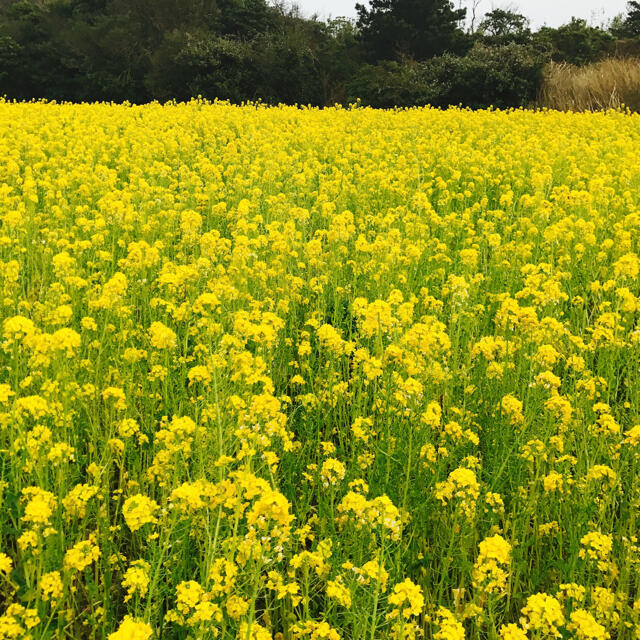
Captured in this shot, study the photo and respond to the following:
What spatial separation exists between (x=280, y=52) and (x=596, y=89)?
1490 cm

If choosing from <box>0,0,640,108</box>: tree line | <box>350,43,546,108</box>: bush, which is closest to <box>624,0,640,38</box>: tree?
<box>0,0,640,108</box>: tree line

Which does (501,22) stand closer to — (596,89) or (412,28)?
(412,28)

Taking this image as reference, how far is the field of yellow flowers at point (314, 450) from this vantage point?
2.00 metres

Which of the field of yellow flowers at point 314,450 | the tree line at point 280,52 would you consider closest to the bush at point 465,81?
the tree line at point 280,52

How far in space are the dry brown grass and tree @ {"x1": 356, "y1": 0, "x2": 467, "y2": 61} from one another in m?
12.3

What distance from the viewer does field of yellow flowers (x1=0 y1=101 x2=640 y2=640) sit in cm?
200

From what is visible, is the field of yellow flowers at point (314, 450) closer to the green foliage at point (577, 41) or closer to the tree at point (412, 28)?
the green foliage at point (577, 41)

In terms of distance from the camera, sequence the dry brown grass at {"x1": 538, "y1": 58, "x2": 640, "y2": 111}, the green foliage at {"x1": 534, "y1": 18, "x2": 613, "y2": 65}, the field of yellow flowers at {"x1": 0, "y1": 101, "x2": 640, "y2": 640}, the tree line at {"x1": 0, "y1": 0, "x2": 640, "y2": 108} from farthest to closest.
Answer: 1. the green foliage at {"x1": 534, "y1": 18, "x2": 613, "y2": 65}
2. the tree line at {"x1": 0, "y1": 0, "x2": 640, "y2": 108}
3. the dry brown grass at {"x1": 538, "y1": 58, "x2": 640, "y2": 111}
4. the field of yellow flowers at {"x1": 0, "y1": 101, "x2": 640, "y2": 640}

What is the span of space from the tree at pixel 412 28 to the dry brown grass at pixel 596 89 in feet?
40.5

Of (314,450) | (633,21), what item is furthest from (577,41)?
(314,450)

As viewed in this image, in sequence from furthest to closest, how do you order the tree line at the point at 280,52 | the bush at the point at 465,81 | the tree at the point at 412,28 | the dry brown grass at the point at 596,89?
the tree at the point at 412,28
the tree line at the point at 280,52
the bush at the point at 465,81
the dry brown grass at the point at 596,89

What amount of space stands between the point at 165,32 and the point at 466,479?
35.1 metres

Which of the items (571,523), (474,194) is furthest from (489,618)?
(474,194)

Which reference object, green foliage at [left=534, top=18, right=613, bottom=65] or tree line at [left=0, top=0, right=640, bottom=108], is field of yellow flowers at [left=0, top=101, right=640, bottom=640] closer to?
tree line at [left=0, top=0, right=640, bottom=108]
